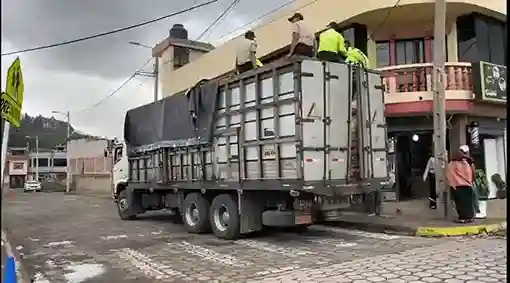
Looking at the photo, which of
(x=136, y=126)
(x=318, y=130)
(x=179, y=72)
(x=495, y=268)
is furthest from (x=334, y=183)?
(x=179, y=72)

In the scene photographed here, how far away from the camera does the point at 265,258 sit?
796cm

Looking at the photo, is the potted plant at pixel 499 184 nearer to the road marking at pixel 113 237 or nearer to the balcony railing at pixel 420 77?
the balcony railing at pixel 420 77

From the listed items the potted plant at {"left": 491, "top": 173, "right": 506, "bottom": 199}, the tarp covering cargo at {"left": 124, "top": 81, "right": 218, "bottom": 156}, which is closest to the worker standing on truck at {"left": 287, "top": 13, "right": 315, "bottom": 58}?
the tarp covering cargo at {"left": 124, "top": 81, "right": 218, "bottom": 156}

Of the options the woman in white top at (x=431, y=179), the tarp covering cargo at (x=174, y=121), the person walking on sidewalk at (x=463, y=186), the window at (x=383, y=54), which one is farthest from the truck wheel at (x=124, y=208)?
the person walking on sidewalk at (x=463, y=186)

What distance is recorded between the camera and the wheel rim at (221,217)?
10.1m

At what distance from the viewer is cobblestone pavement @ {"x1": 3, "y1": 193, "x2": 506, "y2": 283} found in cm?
636

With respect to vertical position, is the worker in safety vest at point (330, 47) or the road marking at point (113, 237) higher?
the worker in safety vest at point (330, 47)

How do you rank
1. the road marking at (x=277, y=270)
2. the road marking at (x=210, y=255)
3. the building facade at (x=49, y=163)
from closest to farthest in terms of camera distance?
the road marking at (x=277, y=270), the road marking at (x=210, y=255), the building facade at (x=49, y=163)

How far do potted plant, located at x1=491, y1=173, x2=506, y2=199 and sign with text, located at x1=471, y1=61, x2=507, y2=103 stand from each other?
2.56m

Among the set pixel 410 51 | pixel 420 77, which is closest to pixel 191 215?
pixel 420 77

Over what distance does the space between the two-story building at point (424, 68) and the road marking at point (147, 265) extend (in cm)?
758

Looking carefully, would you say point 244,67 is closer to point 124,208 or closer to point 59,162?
point 124,208

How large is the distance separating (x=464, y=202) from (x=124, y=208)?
9.30m

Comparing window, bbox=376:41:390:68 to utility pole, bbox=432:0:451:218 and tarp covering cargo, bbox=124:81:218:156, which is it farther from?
tarp covering cargo, bbox=124:81:218:156
